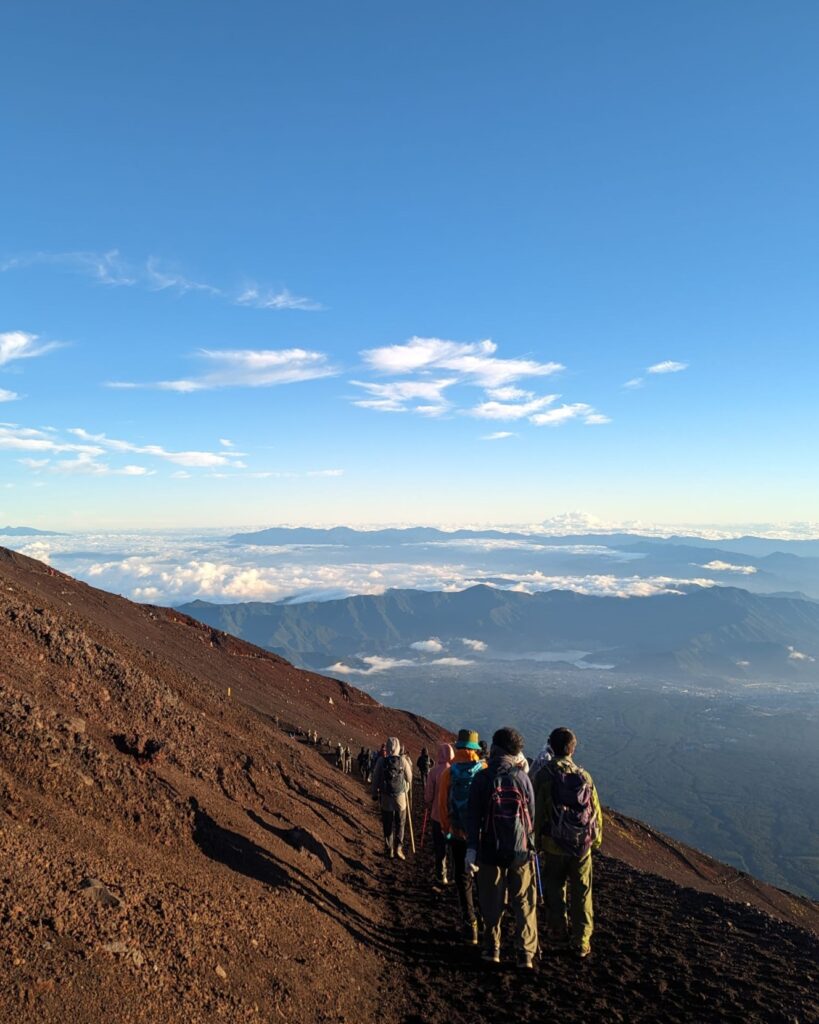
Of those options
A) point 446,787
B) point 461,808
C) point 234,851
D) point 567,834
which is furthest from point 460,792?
point 234,851

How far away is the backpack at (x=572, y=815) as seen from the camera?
6531 millimetres

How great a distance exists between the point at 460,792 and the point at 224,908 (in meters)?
2.84

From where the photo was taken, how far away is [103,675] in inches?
484

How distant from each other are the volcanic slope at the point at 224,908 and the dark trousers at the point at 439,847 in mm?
374

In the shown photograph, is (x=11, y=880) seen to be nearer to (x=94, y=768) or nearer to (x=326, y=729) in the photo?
(x=94, y=768)

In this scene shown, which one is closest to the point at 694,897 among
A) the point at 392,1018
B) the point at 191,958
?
the point at 392,1018

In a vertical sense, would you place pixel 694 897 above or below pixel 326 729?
above

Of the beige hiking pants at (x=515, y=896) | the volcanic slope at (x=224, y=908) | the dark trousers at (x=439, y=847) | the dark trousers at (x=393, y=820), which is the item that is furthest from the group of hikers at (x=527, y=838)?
the dark trousers at (x=393, y=820)

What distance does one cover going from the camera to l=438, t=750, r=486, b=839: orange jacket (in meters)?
7.43

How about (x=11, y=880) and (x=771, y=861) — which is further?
(x=771, y=861)

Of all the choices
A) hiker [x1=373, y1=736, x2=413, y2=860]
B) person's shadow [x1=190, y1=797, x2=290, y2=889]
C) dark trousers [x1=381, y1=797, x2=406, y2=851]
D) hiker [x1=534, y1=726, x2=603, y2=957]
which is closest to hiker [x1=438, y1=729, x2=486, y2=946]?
hiker [x1=534, y1=726, x2=603, y2=957]

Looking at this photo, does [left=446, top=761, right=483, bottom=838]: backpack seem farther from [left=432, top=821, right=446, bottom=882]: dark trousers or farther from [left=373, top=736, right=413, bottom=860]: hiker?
[left=373, top=736, right=413, bottom=860]: hiker

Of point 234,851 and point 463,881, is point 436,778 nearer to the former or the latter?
point 463,881

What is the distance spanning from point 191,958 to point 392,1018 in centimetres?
201
